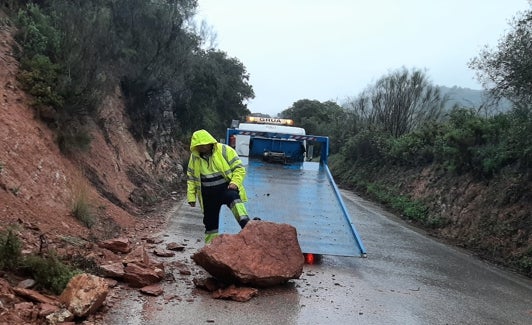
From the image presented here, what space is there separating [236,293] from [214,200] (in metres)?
1.62

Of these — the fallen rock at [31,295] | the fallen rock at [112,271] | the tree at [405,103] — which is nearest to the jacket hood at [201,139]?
the fallen rock at [112,271]

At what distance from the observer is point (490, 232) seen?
40.0 ft

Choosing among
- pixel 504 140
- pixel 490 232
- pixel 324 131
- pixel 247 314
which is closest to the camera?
pixel 247 314

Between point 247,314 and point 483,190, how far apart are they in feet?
37.3

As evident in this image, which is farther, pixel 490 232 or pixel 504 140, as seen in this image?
pixel 504 140

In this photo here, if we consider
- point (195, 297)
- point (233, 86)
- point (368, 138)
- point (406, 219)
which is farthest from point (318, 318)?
point (233, 86)

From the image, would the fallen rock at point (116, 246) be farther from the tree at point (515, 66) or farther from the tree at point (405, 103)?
the tree at point (405, 103)

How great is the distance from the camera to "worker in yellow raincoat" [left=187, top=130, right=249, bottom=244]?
648 centimetres

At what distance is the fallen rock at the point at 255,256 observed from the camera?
18.1 ft

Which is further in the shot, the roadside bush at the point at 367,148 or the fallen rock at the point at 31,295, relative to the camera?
the roadside bush at the point at 367,148

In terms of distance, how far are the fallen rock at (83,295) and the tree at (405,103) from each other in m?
29.6

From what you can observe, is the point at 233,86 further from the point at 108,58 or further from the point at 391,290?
the point at 391,290

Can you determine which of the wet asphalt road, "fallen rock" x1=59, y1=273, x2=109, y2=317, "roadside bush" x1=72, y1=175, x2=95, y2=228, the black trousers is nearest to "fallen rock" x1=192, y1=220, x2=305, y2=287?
the wet asphalt road

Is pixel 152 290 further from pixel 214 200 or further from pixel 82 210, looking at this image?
pixel 82 210
